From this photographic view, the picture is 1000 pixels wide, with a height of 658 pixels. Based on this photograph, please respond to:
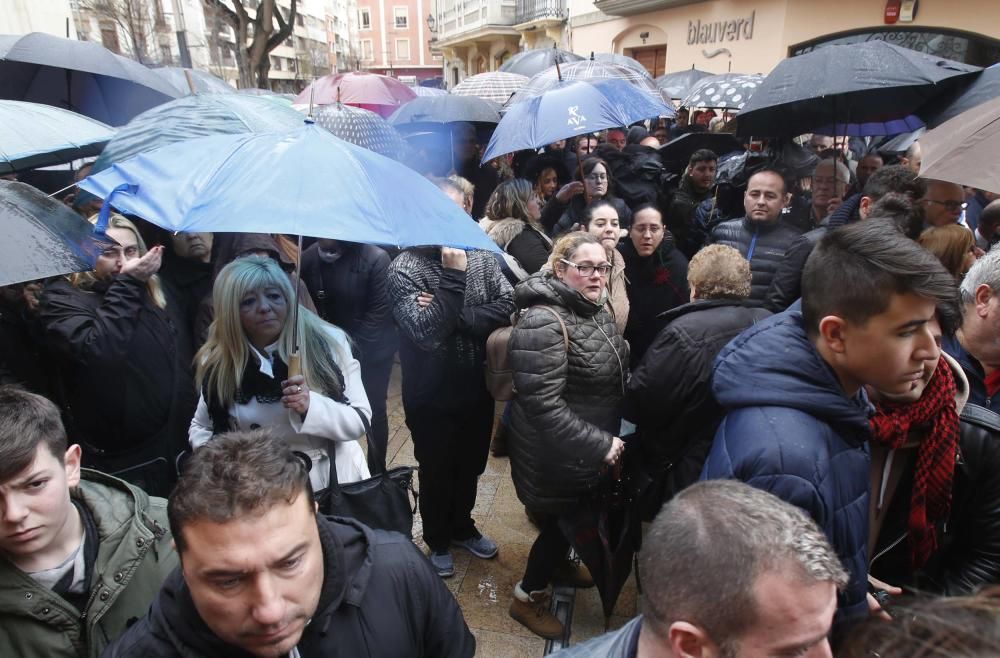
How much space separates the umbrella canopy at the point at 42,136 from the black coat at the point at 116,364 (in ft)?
3.56

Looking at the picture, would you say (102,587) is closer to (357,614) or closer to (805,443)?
(357,614)

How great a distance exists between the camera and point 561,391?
2.71 metres

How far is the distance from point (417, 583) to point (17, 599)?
1.00 meters

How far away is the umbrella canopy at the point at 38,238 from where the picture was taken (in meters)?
1.76

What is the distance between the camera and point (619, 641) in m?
1.26

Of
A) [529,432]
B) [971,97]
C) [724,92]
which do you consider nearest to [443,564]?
[529,432]

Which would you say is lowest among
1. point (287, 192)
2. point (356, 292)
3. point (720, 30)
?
point (356, 292)

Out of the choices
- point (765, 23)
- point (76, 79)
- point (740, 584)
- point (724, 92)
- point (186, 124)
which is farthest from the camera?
point (765, 23)

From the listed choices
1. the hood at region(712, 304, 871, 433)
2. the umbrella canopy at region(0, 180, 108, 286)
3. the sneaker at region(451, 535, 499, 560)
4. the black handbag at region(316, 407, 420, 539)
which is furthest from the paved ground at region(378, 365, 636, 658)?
the umbrella canopy at region(0, 180, 108, 286)

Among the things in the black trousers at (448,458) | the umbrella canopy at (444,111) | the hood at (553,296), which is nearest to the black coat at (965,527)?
the hood at (553,296)

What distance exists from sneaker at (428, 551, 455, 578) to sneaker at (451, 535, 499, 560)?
17cm

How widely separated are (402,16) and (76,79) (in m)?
66.5

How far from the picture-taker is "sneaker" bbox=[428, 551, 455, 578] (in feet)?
11.1

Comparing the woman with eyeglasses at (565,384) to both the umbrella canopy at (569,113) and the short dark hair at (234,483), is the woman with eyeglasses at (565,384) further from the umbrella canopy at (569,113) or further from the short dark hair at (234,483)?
the umbrella canopy at (569,113)
